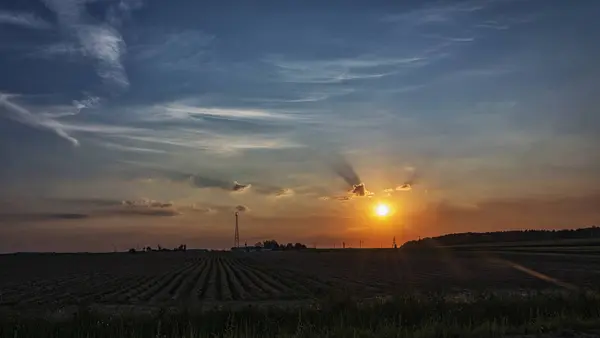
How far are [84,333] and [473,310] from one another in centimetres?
1287

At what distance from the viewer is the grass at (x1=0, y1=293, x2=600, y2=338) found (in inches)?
759

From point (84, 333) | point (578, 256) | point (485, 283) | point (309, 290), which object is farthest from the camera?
point (578, 256)

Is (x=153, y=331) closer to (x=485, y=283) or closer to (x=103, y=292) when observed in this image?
(x=103, y=292)

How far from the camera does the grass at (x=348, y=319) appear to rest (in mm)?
19281

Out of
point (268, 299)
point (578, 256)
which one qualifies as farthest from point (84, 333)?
point (578, 256)

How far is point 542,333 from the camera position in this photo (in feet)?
56.5

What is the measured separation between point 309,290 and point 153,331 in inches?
1201

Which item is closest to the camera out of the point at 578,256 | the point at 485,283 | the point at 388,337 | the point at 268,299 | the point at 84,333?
the point at 388,337

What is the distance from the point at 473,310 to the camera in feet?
78.3

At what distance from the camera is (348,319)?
869 inches

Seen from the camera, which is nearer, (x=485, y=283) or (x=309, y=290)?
(x=309, y=290)

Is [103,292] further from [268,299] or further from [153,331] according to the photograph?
[153,331]

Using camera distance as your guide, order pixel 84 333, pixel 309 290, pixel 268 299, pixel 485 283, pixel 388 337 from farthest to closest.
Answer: pixel 485 283, pixel 309 290, pixel 268 299, pixel 84 333, pixel 388 337

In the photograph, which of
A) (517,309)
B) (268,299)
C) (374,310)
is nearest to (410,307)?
(374,310)
